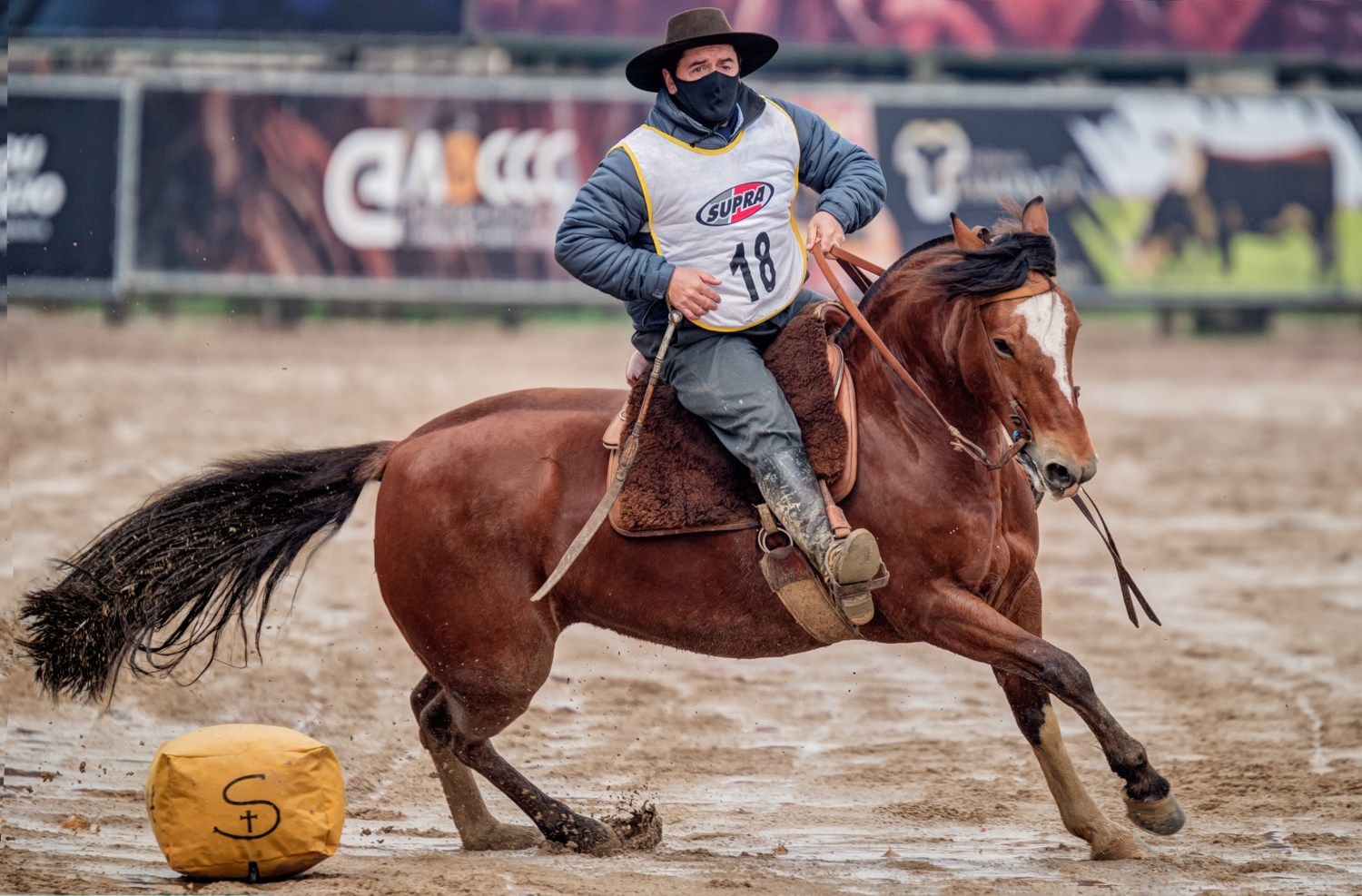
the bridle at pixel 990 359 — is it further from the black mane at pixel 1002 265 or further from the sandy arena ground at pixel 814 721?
the sandy arena ground at pixel 814 721

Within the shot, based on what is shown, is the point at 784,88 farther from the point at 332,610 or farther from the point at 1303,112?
the point at 332,610

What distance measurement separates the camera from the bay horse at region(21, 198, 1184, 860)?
483 centimetres

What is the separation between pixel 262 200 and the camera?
790 inches

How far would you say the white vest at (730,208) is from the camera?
5.07 meters

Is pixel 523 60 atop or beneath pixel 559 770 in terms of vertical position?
atop

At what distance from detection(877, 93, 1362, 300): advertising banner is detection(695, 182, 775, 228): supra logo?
1511cm

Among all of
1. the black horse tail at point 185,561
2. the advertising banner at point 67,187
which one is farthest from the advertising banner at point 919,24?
the black horse tail at point 185,561

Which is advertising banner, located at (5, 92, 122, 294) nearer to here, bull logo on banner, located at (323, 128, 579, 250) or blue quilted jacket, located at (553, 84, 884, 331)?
bull logo on banner, located at (323, 128, 579, 250)

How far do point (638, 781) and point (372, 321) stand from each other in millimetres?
15076

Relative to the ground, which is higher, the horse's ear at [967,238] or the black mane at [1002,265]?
the horse's ear at [967,238]

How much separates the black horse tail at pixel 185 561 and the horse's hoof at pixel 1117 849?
281 centimetres

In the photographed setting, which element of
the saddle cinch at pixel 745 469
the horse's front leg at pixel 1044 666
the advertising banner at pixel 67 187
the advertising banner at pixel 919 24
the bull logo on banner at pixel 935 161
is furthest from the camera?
the advertising banner at pixel 919 24

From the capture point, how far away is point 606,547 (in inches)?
206

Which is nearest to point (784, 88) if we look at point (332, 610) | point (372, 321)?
point (372, 321)
